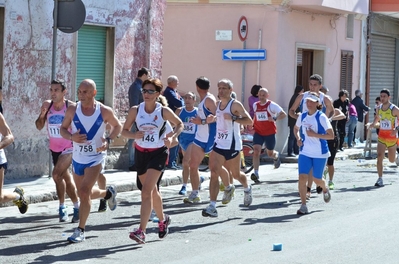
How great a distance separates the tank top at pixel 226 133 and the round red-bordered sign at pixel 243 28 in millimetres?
11286

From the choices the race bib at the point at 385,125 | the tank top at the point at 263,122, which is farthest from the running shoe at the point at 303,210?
the race bib at the point at 385,125

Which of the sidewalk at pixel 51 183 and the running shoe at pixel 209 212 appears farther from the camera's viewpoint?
the sidewalk at pixel 51 183

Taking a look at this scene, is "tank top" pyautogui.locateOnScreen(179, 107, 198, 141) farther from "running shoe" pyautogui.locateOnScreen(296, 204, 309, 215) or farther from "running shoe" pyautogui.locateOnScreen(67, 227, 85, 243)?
"running shoe" pyautogui.locateOnScreen(67, 227, 85, 243)

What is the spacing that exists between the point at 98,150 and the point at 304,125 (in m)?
3.95

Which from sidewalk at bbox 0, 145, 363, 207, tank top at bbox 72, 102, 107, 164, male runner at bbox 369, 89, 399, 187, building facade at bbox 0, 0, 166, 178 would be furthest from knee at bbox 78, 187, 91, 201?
male runner at bbox 369, 89, 399, 187

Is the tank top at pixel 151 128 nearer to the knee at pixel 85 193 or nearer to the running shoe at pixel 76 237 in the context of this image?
the knee at pixel 85 193

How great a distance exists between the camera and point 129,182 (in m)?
15.6

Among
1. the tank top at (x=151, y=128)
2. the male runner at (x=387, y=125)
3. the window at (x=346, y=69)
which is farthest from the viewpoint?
the window at (x=346, y=69)

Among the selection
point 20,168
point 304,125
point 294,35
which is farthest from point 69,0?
point 294,35

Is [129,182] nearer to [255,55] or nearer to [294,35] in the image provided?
[255,55]

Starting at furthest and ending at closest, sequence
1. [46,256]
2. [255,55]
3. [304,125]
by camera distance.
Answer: [255,55] → [304,125] → [46,256]

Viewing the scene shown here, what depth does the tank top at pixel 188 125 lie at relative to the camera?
1441cm

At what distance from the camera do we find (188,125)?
14422 millimetres

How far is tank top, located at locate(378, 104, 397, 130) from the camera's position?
16.9 m
